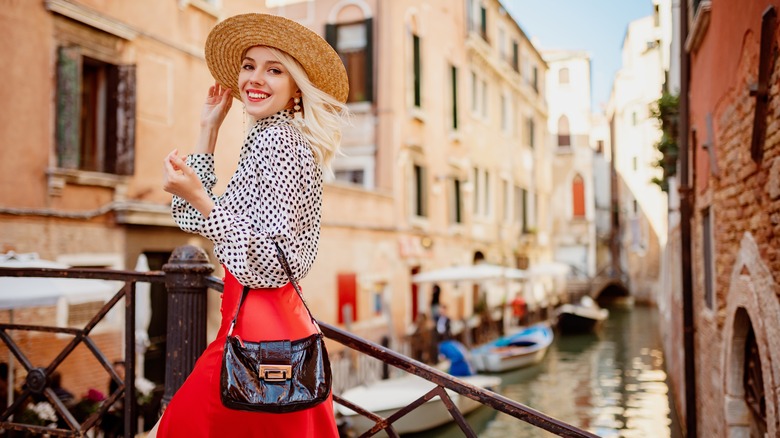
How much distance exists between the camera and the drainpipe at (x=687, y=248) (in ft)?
24.9

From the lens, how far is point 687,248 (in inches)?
307

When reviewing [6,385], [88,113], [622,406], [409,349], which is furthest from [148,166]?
[622,406]

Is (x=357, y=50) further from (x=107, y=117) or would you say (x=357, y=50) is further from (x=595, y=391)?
(x=595, y=391)

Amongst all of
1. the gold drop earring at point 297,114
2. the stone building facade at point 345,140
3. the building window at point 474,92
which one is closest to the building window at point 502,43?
the stone building facade at point 345,140

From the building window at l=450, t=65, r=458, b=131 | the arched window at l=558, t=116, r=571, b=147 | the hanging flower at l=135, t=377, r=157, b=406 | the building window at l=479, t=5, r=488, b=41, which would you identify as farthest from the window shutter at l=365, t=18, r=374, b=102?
the arched window at l=558, t=116, r=571, b=147

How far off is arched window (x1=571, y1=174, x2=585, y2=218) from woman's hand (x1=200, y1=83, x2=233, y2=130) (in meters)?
34.7

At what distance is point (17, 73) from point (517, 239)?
19.4 m

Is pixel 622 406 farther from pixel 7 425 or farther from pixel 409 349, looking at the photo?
pixel 7 425

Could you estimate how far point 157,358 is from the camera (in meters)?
9.30

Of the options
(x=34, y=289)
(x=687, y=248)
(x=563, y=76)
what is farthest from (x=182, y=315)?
(x=563, y=76)

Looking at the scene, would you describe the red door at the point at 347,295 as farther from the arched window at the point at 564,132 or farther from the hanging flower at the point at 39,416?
the arched window at the point at 564,132

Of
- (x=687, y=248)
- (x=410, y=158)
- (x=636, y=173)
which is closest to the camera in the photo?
(x=687, y=248)

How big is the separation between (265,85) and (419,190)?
1492 centimetres

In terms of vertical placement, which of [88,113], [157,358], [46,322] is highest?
[88,113]
